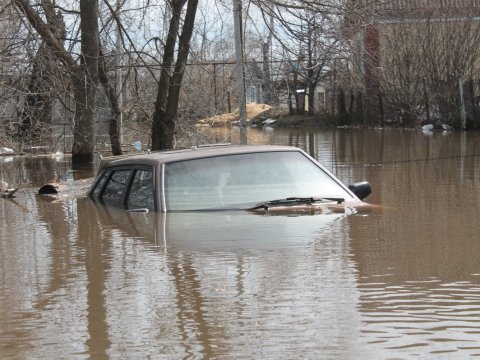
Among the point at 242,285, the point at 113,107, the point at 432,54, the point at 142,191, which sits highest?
the point at 432,54

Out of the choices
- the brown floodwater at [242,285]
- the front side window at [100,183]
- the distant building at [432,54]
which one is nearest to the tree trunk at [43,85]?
the front side window at [100,183]

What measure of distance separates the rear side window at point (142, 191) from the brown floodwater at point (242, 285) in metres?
0.15

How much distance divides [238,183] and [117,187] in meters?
1.60

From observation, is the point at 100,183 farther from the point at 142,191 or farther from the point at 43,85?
the point at 43,85

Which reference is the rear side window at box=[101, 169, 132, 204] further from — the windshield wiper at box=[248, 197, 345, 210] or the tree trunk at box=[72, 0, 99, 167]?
the tree trunk at box=[72, 0, 99, 167]

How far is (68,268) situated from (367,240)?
6.91ft

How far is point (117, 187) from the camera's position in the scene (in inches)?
303

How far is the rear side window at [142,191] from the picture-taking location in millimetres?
6797

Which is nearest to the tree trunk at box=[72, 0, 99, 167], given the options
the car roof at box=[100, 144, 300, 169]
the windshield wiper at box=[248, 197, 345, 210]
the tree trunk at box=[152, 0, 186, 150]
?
the tree trunk at box=[152, 0, 186, 150]

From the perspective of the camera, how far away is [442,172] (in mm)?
13484

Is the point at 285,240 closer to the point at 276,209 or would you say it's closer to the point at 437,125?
the point at 276,209

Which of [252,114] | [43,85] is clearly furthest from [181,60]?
[252,114]

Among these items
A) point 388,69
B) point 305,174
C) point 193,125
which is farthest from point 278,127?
point 305,174

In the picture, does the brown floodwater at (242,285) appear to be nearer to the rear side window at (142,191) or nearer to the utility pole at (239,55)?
the rear side window at (142,191)
